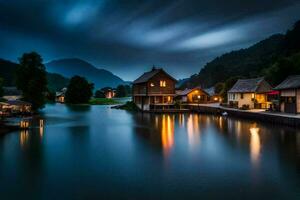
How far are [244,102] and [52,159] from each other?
43700 mm

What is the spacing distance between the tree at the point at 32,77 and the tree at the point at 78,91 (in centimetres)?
5850

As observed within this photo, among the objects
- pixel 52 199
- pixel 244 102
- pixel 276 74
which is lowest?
pixel 52 199

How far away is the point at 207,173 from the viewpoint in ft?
49.0

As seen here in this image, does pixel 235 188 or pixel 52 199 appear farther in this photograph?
pixel 235 188

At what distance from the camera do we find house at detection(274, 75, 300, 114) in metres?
36.6

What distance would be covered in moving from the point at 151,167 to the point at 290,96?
29.8 m

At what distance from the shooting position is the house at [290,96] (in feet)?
120

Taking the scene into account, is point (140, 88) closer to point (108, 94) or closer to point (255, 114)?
point (255, 114)

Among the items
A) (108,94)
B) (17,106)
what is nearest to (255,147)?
(17,106)

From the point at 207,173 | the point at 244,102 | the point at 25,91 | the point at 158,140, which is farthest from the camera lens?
the point at 25,91

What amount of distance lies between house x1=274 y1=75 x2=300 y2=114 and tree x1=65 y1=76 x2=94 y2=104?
9148 centimetres

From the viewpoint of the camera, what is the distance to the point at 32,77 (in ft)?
192

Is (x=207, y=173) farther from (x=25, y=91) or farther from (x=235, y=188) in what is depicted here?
(x=25, y=91)

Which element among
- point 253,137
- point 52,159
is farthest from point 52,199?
point 253,137
